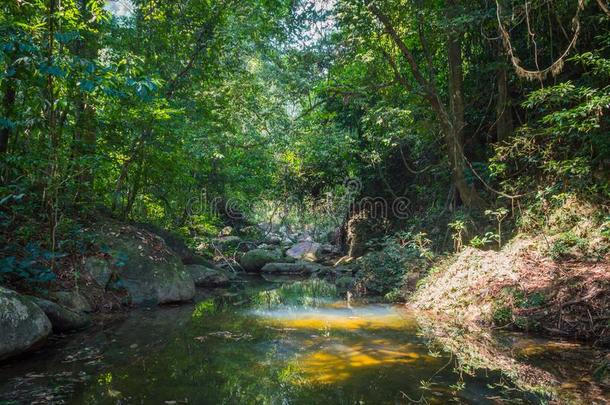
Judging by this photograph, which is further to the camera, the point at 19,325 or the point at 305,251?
the point at 305,251

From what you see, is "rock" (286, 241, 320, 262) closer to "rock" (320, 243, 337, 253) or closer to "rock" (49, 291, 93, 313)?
"rock" (320, 243, 337, 253)

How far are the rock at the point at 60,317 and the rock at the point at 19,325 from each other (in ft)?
2.20

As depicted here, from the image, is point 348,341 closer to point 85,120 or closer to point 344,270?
point 85,120

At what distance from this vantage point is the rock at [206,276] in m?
10.4

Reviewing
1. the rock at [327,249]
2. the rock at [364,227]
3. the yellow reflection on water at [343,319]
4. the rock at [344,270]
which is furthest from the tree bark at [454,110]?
the rock at [327,249]

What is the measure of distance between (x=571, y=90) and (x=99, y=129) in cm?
822

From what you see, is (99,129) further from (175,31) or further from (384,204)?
(384,204)

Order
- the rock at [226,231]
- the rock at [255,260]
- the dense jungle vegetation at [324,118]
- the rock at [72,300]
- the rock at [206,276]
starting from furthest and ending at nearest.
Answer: the rock at [226,231] → the rock at [255,260] → the rock at [206,276] → the dense jungle vegetation at [324,118] → the rock at [72,300]

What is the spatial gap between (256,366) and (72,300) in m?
3.25

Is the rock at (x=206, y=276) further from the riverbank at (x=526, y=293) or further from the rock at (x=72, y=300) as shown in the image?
the riverbank at (x=526, y=293)

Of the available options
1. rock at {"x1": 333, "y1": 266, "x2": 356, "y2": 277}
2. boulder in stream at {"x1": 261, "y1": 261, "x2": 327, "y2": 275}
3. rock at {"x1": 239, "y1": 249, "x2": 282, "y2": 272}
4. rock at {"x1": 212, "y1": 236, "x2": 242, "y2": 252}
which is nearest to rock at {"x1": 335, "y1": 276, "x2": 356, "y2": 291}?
rock at {"x1": 333, "y1": 266, "x2": 356, "y2": 277}

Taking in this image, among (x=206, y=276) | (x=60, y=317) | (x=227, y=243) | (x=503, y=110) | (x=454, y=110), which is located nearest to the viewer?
(x=60, y=317)

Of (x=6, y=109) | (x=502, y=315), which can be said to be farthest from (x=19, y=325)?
(x=502, y=315)

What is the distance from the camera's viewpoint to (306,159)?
1460 cm
